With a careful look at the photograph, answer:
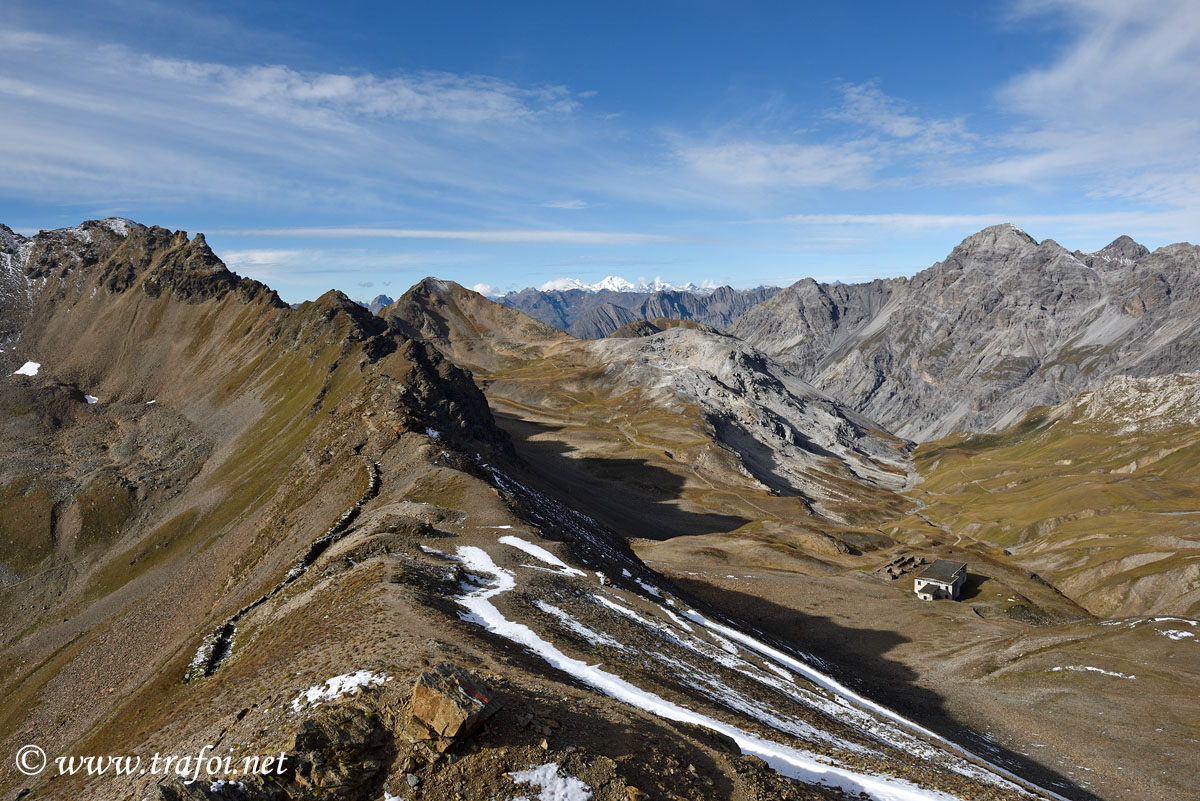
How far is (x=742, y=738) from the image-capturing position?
79.8 ft

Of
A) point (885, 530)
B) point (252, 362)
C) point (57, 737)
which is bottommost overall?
point (57, 737)

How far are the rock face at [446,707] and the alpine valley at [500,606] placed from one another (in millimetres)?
83

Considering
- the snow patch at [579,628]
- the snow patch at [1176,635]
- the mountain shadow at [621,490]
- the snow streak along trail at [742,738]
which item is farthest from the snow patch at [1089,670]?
the mountain shadow at [621,490]

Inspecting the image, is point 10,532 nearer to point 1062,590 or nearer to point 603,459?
point 603,459

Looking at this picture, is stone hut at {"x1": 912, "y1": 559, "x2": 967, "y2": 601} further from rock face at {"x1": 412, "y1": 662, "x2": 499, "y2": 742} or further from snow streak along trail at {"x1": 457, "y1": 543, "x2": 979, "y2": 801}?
rock face at {"x1": 412, "y1": 662, "x2": 499, "y2": 742}

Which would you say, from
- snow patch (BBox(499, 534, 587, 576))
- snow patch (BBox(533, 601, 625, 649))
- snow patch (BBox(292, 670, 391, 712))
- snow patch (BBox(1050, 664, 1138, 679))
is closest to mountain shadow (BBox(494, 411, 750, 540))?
snow patch (BBox(499, 534, 587, 576))

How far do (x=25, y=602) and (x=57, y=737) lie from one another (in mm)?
49098

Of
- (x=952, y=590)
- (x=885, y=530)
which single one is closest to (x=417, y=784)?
(x=952, y=590)

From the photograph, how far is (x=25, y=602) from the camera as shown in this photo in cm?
8175

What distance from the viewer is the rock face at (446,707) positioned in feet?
52.4

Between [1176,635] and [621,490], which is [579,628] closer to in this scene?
[1176,635]

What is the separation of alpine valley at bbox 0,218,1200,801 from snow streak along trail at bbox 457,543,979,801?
0.20 metres

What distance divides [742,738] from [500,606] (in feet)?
46.4

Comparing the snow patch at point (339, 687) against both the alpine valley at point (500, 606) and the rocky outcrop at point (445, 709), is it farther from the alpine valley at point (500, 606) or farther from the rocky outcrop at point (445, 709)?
the rocky outcrop at point (445, 709)
